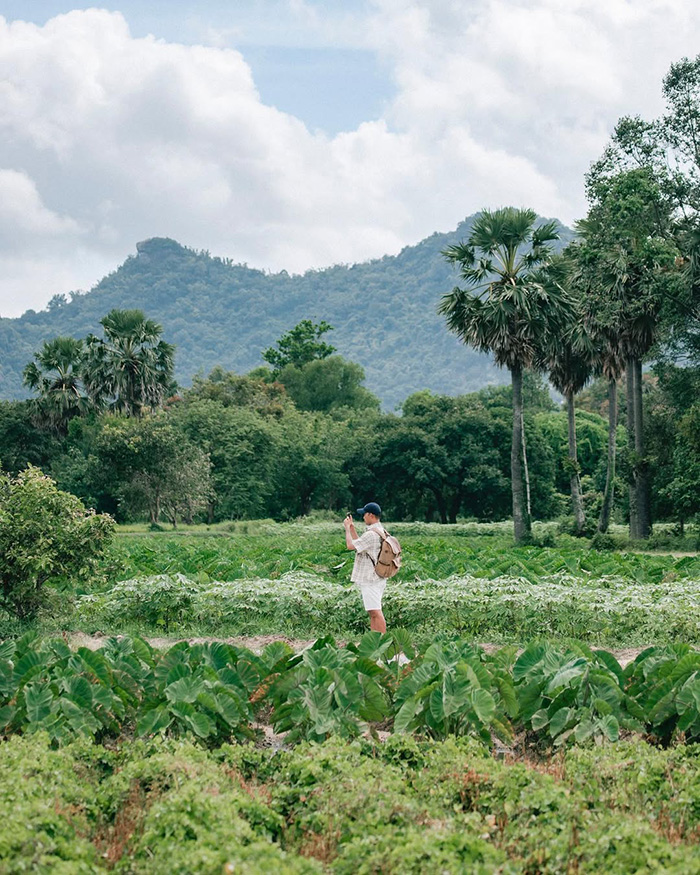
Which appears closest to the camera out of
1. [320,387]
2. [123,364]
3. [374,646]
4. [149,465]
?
[374,646]

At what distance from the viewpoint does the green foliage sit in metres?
11.9

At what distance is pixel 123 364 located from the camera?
4459 cm

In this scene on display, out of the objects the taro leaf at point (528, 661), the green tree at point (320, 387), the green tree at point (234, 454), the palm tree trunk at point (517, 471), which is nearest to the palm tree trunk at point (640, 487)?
the palm tree trunk at point (517, 471)

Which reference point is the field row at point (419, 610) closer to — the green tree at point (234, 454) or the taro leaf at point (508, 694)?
the taro leaf at point (508, 694)

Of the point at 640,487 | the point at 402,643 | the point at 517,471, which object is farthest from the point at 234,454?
the point at 402,643

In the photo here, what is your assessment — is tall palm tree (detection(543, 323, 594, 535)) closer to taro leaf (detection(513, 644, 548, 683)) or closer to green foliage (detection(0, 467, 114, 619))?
green foliage (detection(0, 467, 114, 619))

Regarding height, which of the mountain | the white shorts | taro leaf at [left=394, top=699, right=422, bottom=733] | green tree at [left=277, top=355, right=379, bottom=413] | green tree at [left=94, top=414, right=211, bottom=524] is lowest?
taro leaf at [left=394, top=699, right=422, bottom=733]

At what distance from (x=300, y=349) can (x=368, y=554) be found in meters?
70.8

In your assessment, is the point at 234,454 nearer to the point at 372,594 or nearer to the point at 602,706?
the point at 372,594

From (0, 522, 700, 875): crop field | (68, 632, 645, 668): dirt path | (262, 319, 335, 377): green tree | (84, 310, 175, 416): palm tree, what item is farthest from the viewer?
(262, 319, 335, 377): green tree

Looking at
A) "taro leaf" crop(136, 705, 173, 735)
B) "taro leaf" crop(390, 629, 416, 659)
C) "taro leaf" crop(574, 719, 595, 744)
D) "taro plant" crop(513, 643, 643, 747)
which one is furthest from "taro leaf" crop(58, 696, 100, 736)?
"taro leaf" crop(574, 719, 595, 744)

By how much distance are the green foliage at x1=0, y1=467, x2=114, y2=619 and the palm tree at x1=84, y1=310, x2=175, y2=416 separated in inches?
1263

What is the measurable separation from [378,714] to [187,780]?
6.49 ft

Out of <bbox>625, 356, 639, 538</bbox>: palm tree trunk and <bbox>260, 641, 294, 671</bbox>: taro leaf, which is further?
<bbox>625, 356, 639, 538</bbox>: palm tree trunk
